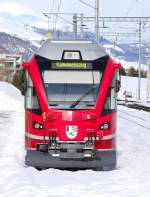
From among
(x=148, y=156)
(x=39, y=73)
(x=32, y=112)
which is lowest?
(x=148, y=156)

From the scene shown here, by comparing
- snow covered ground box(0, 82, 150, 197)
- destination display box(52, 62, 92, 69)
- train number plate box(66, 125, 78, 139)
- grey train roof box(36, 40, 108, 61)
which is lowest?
snow covered ground box(0, 82, 150, 197)

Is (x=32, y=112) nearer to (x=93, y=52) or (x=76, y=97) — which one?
(x=76, y=97)

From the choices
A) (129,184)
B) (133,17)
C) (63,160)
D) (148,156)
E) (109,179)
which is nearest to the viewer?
(129,184)

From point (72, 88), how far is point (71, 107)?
1.78ft

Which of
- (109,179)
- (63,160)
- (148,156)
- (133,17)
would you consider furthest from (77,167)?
(133,17)

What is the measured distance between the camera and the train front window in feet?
43.7

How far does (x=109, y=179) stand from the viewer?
1206cm

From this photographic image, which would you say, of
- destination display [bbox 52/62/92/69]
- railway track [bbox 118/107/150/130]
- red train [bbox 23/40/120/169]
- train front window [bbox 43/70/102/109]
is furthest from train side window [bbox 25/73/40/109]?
railway track [bbox 118/107/150/130]

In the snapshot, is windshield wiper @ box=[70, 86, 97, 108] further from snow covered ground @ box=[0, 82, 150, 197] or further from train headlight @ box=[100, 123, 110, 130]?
snow covered ground @ box=[0, 82, 150, 197]

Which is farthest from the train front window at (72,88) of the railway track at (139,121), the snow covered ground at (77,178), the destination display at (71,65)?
the railway track at (139,121)

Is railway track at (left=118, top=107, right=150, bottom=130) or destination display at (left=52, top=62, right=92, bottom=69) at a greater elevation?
destination display at (left=52, top=62, right=92, bottom=69)

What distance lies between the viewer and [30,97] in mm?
13578

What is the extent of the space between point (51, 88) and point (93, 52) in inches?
50.9

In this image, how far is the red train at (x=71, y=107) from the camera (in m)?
13.2
